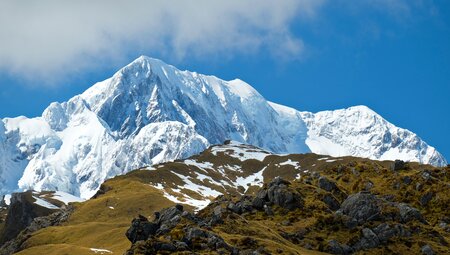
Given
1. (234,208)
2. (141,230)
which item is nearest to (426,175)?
(234,208)

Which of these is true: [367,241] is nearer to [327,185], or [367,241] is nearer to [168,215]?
[168,215]

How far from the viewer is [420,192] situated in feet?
489

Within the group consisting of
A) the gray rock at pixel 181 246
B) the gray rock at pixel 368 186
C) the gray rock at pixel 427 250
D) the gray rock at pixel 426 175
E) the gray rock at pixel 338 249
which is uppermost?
the gray rock at pixel 426 175

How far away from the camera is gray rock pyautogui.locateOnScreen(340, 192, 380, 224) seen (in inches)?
4890

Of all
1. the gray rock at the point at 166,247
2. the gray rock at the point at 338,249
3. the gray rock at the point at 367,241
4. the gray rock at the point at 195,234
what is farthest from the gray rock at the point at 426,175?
the gray rock at the point at 166,247

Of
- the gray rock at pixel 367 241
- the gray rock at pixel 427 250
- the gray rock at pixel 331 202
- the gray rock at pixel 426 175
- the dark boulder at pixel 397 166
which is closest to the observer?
the gray rock at pixel 427 250

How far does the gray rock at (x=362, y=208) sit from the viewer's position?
124 m

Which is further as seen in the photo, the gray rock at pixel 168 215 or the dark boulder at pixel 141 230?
the gray rock at pixel 168 215

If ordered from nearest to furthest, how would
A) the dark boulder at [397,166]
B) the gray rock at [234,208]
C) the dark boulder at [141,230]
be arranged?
1. the dark boulder at [141,230]
2. the gray rock at [234,208]
3. the dark boulder at [397,166]

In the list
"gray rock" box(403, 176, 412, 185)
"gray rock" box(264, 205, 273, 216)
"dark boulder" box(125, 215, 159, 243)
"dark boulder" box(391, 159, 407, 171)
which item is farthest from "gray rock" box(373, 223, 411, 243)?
"dark boulder" box(391, 159, 407, 171)

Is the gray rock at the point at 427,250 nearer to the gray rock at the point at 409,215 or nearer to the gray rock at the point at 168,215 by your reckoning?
the gray rock at the point at 409,215

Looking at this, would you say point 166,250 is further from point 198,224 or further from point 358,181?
point 358,181

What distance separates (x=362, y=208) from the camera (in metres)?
126

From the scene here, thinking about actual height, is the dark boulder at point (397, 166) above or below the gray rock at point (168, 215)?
above
